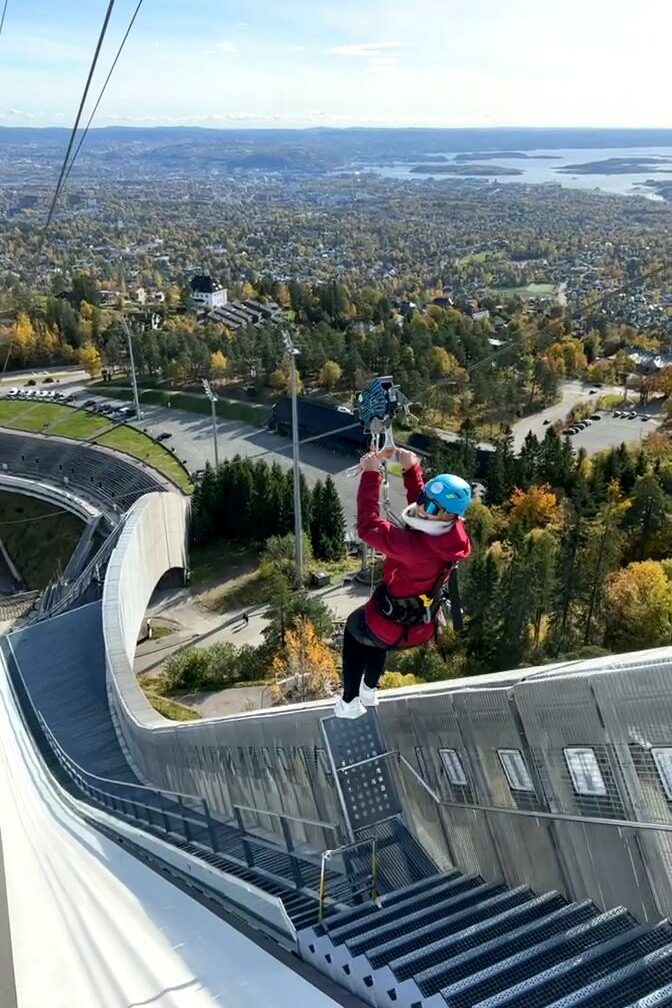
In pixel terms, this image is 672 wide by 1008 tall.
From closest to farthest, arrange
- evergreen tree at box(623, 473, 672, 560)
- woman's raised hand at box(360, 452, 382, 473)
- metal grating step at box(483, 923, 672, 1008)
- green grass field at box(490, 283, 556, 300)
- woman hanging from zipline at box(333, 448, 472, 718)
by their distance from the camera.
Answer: metal grating step at box(483, 923, 672, 1008) → woman hanging from zipline at box(333, 448, 472, 718) → woman's raised hand at box(360, 452, 382, 473) → evergreen tree at box(623, 473, 672, 560) → green grass field at box(490, 283, 556, 300)

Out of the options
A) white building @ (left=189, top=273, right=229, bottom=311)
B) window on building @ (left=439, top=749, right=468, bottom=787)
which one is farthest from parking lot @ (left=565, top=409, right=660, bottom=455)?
white building @ (left=189, top=273, right=229, bottom=311)

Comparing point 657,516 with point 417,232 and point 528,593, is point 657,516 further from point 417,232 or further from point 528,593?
point 417,232

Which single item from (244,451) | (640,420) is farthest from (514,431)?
(244,451)

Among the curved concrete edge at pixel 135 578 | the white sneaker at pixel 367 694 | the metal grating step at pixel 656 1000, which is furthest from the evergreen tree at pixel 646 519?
→ the metal grating step at pixel 656 1000

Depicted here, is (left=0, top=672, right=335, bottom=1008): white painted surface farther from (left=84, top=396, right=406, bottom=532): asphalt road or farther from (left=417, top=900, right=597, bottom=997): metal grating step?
(left=84, top=396, right=406, bottom=532): asphalt road

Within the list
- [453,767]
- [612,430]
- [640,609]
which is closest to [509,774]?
[453,767]

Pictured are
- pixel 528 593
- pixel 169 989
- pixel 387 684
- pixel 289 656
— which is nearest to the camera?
pixel 169 989
